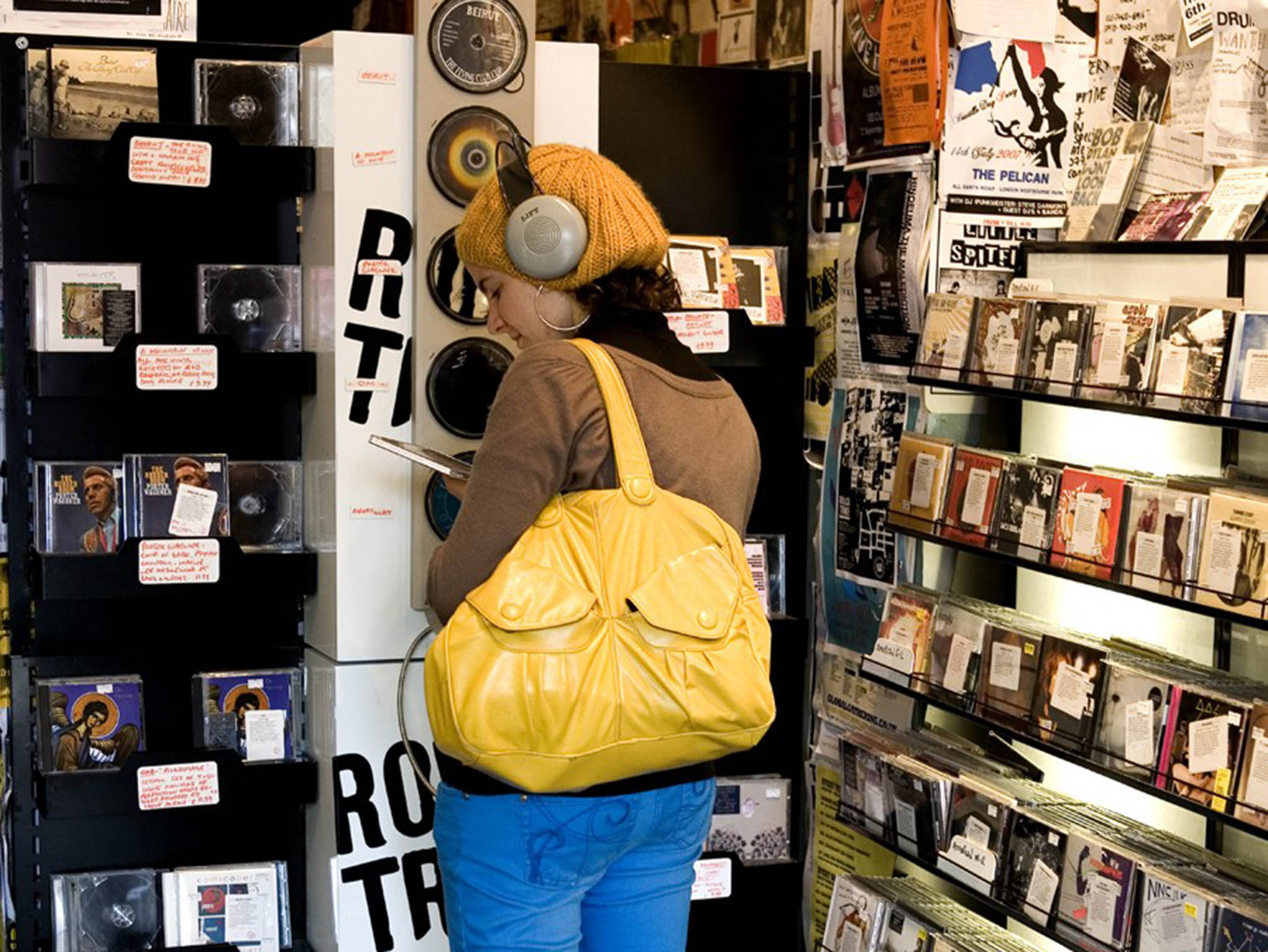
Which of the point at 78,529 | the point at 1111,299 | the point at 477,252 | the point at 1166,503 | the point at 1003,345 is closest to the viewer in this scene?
the point at 477,252

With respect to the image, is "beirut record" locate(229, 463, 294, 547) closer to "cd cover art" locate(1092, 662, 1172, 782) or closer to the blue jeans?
the blue jeans

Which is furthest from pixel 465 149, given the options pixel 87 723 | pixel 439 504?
pixel 87 723

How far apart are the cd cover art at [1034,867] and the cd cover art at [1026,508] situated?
46cm

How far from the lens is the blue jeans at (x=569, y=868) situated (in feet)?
7.50

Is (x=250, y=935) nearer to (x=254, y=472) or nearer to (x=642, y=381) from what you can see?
(x=254, y=472)

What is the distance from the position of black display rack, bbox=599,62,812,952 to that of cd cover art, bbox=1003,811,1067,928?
3.35 ft

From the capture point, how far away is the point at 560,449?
2.23 metres

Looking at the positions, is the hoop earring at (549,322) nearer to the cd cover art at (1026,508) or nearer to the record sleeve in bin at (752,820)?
the cd cover art at (1026,508)

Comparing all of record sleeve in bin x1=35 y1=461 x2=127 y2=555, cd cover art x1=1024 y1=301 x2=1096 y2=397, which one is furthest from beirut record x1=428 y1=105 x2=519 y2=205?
cd cover art x1=1024 y1=301 x2=1096 y2=397

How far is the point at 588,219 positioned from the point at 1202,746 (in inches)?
48.0

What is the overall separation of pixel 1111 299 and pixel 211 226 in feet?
6.02

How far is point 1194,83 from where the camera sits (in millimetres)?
3215

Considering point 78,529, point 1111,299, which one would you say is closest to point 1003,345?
point 1111,299

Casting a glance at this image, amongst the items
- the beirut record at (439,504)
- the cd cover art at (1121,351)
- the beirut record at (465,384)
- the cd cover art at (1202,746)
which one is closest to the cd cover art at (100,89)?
the beirut record at (465,384)
